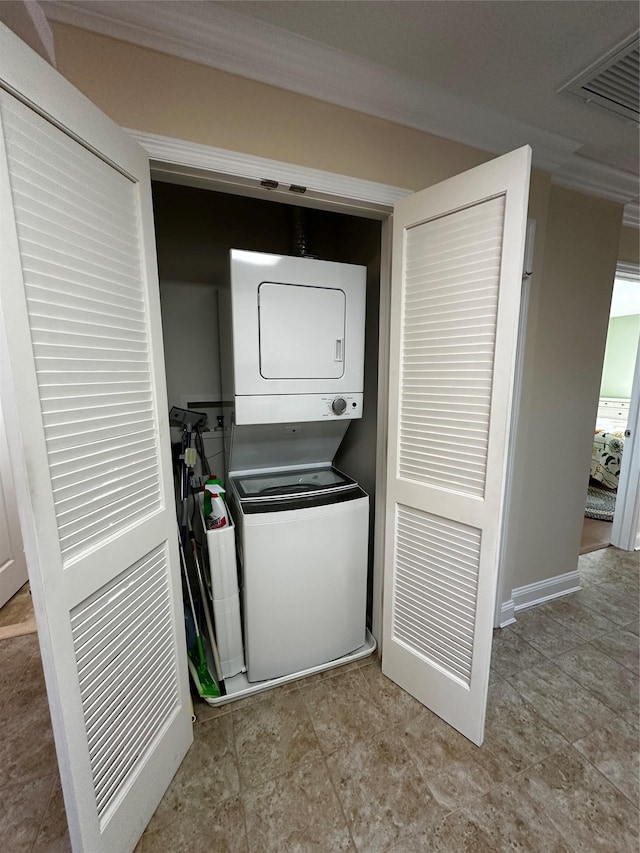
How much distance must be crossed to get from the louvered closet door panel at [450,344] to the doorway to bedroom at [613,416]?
1.80m

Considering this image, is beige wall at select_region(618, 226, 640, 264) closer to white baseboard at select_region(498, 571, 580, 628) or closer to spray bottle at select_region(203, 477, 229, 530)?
white baseboard at select_region(498, 571, 580, 628)

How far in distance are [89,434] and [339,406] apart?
3.33 feet

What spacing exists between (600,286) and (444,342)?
1.55m

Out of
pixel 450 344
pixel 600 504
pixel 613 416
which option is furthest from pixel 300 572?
pixel 613 416

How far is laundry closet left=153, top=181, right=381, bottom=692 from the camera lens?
5.10ft

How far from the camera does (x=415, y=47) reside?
3.77ft

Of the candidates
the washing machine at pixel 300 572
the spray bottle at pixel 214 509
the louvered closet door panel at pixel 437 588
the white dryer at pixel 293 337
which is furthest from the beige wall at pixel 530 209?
the spray bottle at pixel 214 509

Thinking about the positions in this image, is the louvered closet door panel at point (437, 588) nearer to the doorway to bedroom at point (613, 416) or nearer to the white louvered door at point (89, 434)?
the white louvered door at point (89, 434)

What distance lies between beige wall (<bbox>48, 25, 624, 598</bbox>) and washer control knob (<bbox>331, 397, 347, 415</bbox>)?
0.91 metres

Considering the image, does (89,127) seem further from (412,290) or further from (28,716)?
(28,716)

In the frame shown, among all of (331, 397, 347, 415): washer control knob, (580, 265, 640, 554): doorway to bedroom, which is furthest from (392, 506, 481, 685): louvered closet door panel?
(580, 265, 640, 554): doorway to bedroom

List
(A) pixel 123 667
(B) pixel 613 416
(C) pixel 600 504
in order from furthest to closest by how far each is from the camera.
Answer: (B) pixel 613 416, (C) pixel 600 504, (A) pixel 123 667

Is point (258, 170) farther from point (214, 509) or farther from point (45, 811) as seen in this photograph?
point (45, 811)

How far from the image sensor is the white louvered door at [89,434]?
2.40 feet
